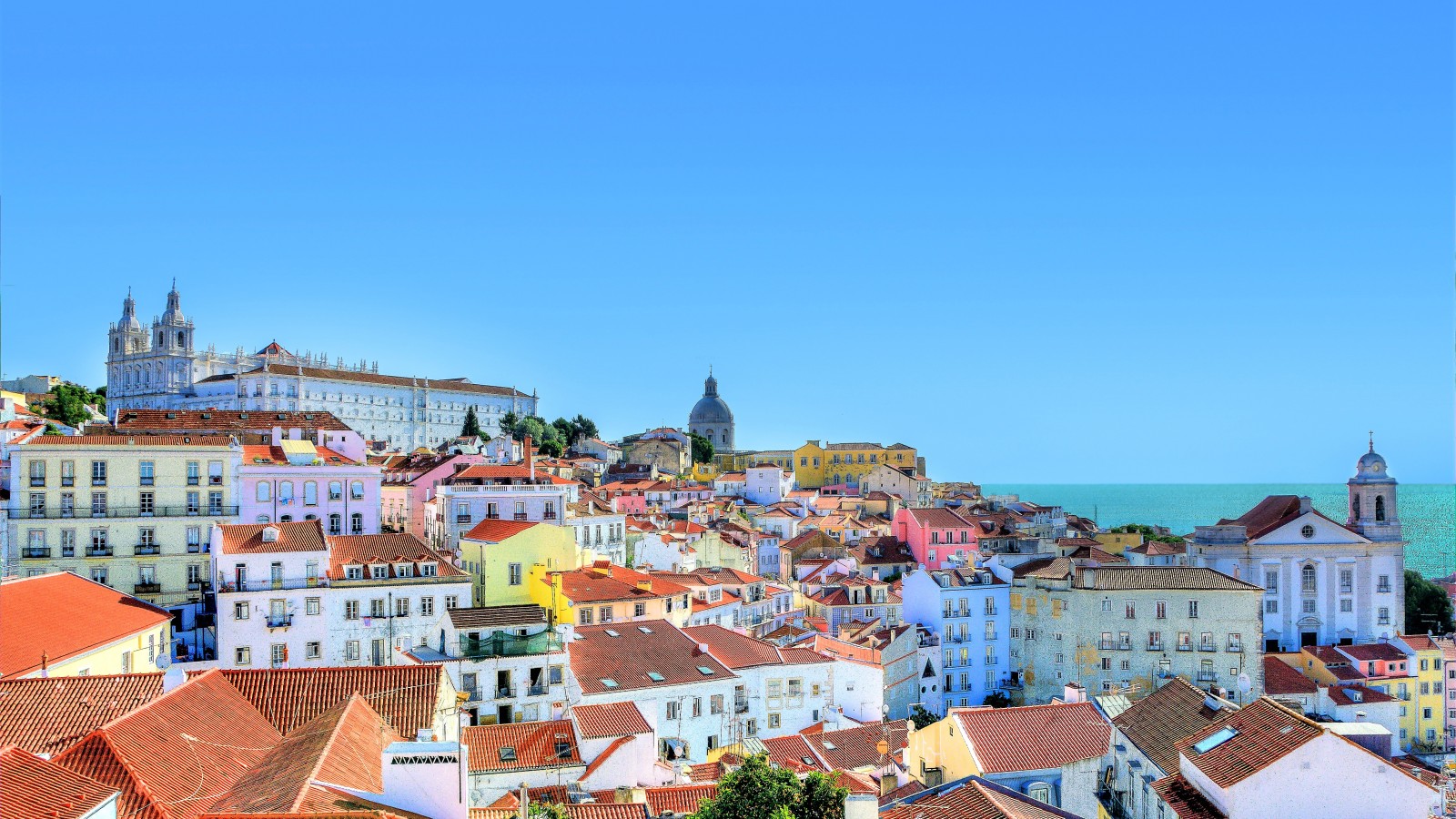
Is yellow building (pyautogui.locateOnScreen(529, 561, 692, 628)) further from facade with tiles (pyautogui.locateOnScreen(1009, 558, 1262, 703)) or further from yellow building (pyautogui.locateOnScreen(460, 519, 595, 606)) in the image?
facade with tiles (pyautogui.locateOnScreen(1009, 558, 1262, 703))

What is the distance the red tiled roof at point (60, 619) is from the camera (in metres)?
24.9

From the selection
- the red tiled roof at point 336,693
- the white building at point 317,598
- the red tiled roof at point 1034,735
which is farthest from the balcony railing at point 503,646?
the red tiled roof at point 1034,735

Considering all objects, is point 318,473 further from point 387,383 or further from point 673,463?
point 387,383

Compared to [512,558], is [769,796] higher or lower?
lower

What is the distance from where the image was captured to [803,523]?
87.1m

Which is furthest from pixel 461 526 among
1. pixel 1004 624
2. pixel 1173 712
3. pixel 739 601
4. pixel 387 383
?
pixel 387 383

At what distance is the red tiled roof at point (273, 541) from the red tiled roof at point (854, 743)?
18.2m

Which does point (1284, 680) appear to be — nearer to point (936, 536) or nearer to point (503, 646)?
point (936, 536)

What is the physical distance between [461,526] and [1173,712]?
108 feet

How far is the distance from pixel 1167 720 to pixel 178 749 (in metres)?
19.0

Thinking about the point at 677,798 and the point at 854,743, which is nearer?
the point at 677,798

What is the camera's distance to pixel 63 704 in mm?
19406

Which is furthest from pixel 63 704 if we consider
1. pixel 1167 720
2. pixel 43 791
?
pixel 1167 720

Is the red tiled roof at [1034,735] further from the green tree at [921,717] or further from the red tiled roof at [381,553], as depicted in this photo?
the red tiled roof at [381,553]
